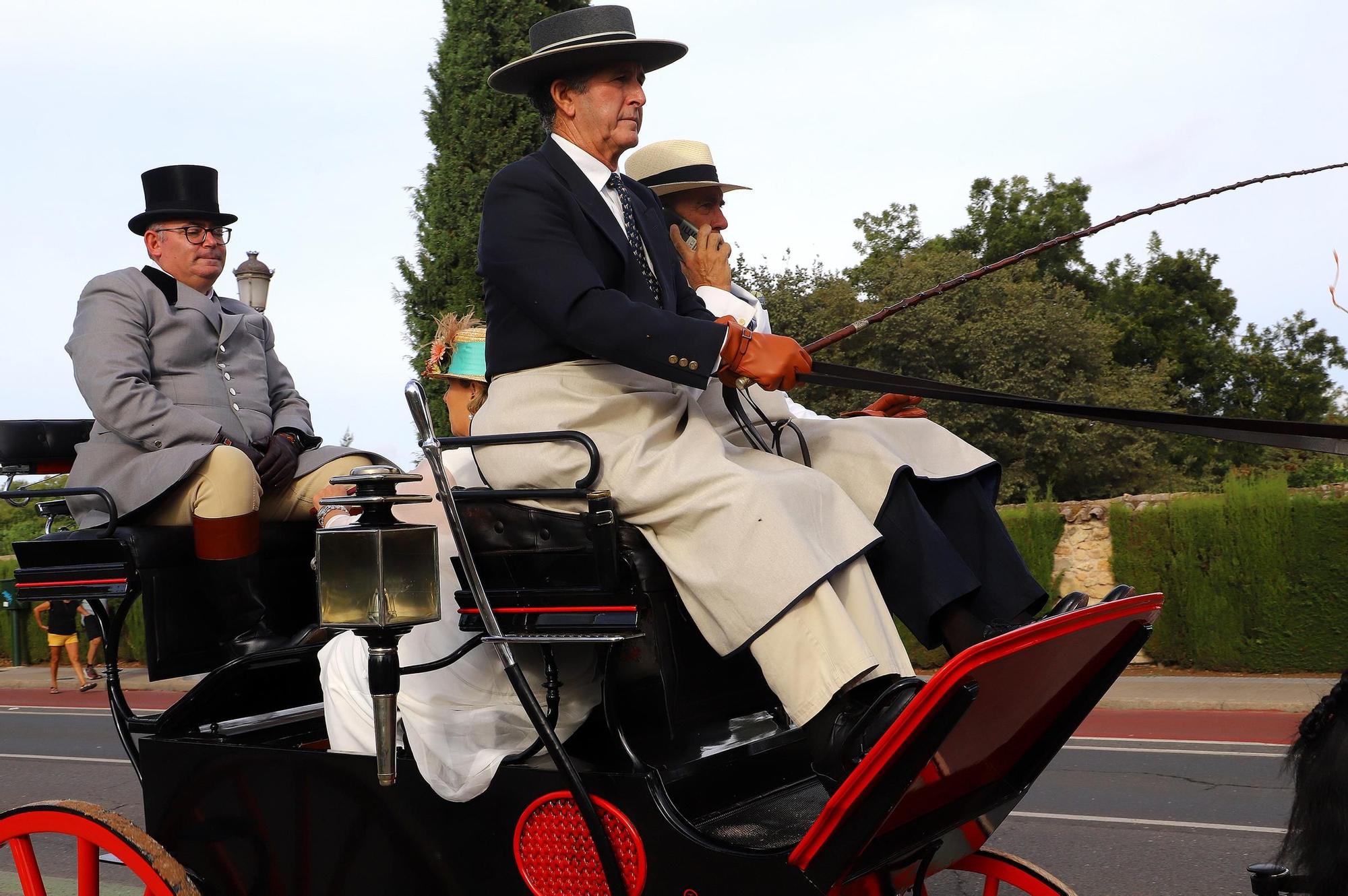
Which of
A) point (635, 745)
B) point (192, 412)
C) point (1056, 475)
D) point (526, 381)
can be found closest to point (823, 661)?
point (635, 745)

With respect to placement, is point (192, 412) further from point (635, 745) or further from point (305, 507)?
point (635, 745)

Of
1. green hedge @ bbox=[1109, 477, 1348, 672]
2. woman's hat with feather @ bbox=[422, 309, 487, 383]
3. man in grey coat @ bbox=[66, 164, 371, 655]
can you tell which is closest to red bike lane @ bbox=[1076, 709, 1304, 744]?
green hedge @ bbox=[1109, 477, 1348, 672]

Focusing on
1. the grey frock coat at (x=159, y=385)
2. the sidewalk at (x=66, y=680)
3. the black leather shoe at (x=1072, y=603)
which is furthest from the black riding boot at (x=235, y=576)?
the sidewalk at (x=66, y=680)

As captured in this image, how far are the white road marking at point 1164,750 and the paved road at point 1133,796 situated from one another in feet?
0.05

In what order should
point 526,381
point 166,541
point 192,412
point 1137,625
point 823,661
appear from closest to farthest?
point 823,661
point 1137,625
point 526,381
point 166,541
point 192,412

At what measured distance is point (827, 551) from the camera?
2.49m

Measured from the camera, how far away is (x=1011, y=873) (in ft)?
9.72

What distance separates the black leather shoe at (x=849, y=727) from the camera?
7.68ft

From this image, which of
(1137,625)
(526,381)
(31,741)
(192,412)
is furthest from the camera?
(31,741)

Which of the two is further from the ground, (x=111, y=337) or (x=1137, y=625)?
(x=111, y=337)

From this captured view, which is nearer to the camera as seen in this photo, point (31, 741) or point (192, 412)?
point (192, 412)

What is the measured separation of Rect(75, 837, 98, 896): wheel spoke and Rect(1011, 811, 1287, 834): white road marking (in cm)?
426

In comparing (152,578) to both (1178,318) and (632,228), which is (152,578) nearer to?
(632,228)

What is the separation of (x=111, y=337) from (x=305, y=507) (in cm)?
75
